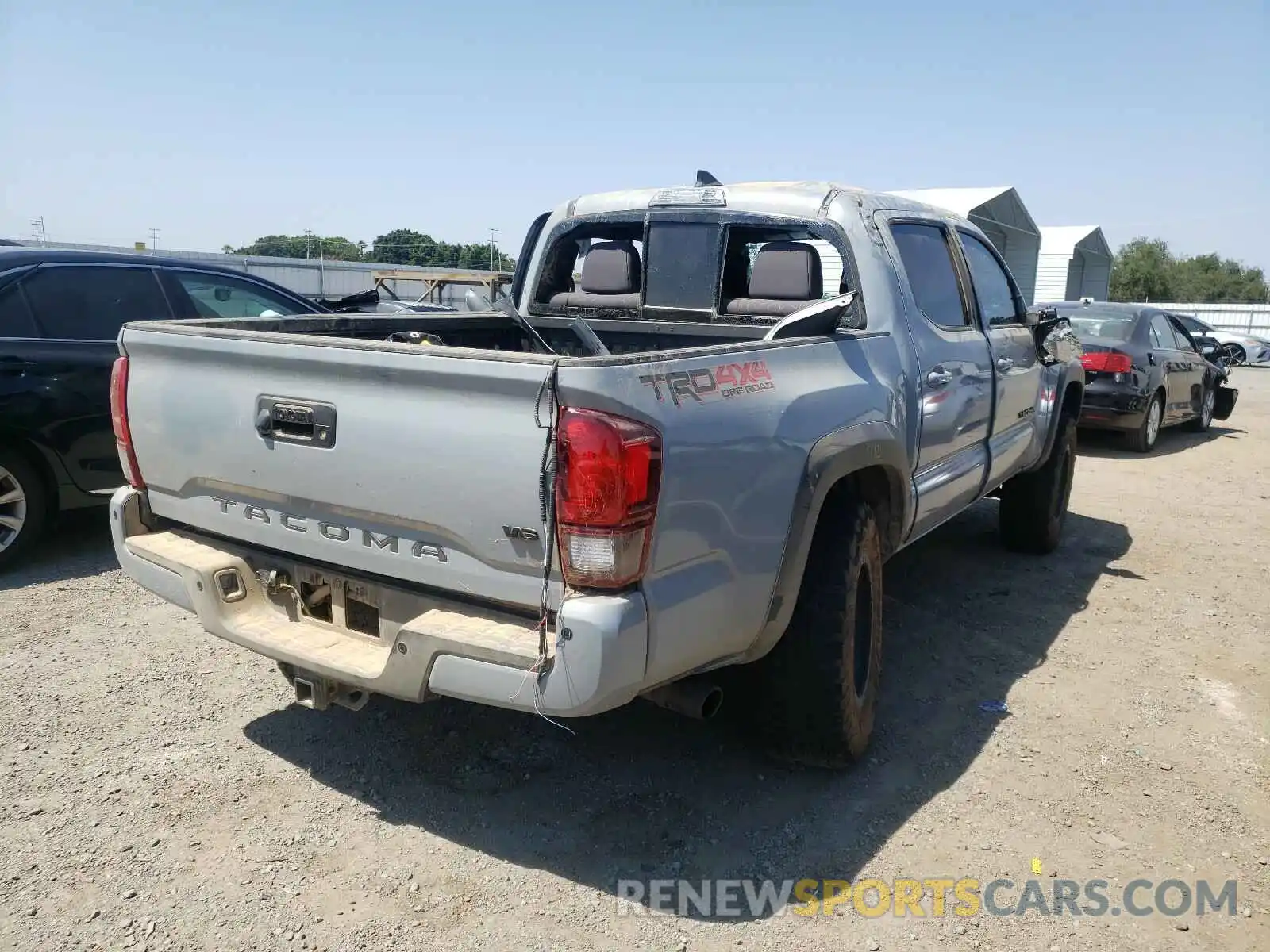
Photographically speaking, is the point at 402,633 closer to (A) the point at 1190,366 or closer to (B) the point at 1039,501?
(B) the point at 1039,501

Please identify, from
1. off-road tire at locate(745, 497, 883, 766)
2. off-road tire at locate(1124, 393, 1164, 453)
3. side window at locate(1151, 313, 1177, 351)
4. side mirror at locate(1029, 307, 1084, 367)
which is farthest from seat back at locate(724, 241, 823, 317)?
side window at locate(1151, 313, 1177, 351)

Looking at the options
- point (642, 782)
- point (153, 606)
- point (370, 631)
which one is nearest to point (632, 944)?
point (642, 782)

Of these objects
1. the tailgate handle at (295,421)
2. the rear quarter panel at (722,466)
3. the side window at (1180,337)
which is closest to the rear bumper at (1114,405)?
the side window at (1180,337)

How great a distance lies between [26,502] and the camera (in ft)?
16.9

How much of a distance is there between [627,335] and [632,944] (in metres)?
2.60

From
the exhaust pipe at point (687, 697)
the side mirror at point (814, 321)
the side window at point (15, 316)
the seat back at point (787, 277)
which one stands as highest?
the seat back at point (787, 277)

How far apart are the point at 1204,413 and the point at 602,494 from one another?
41.4 ft

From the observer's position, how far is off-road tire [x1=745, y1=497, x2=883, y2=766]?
10.3ft

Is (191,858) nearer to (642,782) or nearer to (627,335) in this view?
(642,782)

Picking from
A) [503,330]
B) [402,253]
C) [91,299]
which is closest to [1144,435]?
[503,330]

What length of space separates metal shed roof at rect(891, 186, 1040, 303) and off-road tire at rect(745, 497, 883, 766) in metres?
21.7

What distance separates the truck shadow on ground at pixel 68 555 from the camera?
203 inches

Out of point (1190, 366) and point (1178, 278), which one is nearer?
point (1190, 366)

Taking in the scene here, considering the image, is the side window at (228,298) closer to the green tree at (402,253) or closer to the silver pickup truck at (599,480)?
the silver pickup truck at (599,480)
